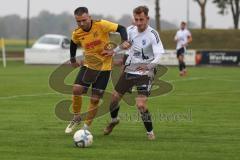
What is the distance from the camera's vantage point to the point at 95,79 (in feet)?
42.2

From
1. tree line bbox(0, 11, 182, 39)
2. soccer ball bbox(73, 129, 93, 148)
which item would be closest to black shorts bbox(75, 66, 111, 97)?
soccer ball bbox(73, 129, 93, 148)

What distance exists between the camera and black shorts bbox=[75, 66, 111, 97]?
1284cm

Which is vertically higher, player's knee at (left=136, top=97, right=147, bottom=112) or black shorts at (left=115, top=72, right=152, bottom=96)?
black shorts at (left=115, top=72, right=152, bottom=96)

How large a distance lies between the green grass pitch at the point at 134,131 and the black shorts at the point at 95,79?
81 centimetres

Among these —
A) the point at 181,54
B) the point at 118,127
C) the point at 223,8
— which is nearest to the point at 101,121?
the point at 118,127

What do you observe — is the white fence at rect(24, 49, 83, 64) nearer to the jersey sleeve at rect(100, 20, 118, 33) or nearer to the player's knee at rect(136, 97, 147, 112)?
the jersey sleeve at rect(100, 20, 118, 33)

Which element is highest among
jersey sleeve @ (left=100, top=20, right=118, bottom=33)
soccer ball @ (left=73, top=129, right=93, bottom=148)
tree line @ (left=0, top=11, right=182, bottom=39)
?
jersey sleeve @ (left=100, top=20, right=118, bottom=33)

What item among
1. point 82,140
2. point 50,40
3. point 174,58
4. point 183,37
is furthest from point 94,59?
point 50,40

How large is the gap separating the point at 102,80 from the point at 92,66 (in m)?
0.30

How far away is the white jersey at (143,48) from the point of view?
12.3 m

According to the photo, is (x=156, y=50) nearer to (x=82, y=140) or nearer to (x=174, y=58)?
(x=82, y=140)

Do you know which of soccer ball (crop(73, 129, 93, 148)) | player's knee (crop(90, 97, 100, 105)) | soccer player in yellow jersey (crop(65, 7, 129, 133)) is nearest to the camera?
soccer ball (crop(73, 129, 93, 148))

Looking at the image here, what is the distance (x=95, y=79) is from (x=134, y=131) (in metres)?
1.32

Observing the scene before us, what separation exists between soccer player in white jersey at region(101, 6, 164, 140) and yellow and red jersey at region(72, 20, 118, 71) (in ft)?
1.28
